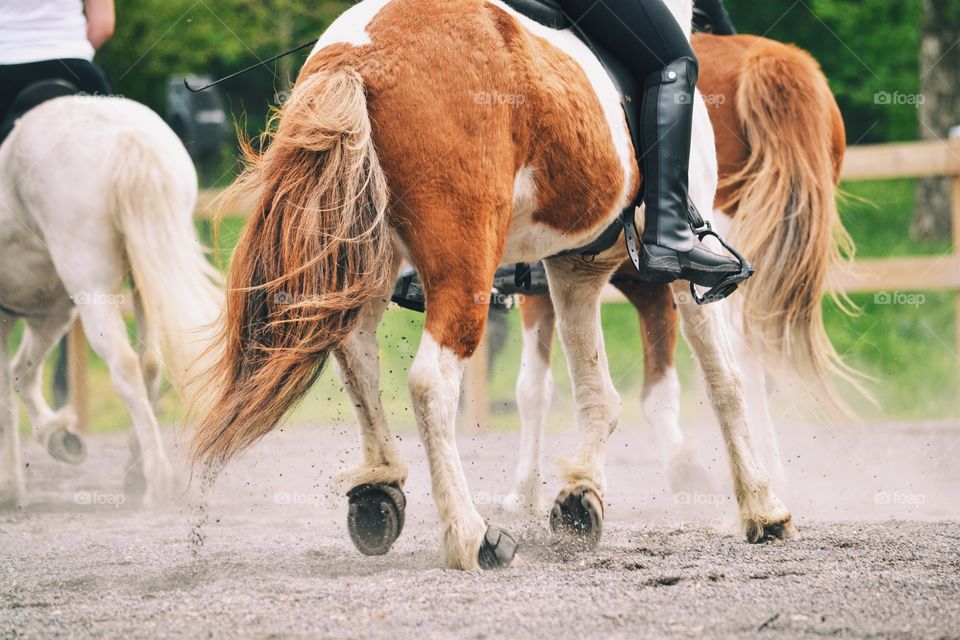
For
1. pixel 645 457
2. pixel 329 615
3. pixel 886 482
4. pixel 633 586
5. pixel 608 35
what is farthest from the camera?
pixel 645 457

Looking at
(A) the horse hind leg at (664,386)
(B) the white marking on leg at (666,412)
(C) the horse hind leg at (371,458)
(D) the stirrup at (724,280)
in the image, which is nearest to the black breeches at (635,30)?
(D) the stirrup at (724,280)

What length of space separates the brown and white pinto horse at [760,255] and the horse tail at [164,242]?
5.28 feet

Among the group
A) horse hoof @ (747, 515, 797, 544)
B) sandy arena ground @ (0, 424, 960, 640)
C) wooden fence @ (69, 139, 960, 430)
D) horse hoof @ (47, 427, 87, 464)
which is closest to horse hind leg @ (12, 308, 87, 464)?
horse hoof @ (47, 427, 87, 464)

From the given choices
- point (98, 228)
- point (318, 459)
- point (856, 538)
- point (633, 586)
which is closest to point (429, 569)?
point (633, 586)

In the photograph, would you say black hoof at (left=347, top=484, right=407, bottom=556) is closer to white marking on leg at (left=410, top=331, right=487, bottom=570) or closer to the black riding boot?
white marking on leg at (left=410, top=331, right=487, bottom=570)

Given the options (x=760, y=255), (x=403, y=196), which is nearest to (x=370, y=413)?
(x=403, y=196)

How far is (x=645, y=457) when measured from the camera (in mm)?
7148

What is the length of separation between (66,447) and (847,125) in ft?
46.9

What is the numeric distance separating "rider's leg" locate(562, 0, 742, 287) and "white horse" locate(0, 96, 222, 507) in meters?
2.32

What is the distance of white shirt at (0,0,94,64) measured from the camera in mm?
5441

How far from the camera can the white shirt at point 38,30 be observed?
5.44 meters

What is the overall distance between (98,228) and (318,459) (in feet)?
8.01

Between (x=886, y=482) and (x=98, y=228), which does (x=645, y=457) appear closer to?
(x=886, y=482)

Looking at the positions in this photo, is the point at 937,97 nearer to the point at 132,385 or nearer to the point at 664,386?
the point at 664,386
